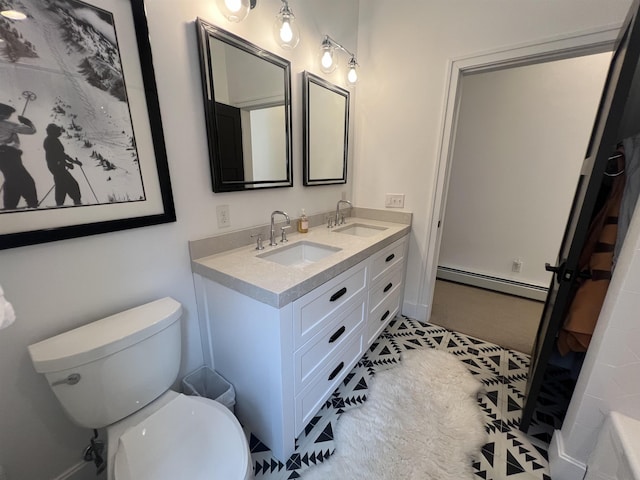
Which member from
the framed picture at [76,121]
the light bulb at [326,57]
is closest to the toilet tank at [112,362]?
the framed picture at [76,121]

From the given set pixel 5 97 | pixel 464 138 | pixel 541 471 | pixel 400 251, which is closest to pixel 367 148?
pixel 400 251

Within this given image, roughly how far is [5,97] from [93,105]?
20cm

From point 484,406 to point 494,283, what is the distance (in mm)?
1798

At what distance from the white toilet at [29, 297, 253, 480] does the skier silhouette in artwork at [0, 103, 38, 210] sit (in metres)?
0.46

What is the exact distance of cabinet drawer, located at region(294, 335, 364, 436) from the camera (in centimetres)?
119

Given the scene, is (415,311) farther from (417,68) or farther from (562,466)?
(417,68)

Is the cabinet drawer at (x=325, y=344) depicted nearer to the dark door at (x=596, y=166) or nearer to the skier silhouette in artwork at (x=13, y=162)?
the dark door at (x=596, y=166)

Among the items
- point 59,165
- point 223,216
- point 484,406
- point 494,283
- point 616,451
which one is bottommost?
point 484,406

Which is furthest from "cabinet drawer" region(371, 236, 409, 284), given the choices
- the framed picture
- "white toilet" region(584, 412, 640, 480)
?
the framed picture

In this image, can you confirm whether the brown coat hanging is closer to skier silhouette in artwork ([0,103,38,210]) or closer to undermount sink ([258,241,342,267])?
undermount sink ([258,241,342,267])

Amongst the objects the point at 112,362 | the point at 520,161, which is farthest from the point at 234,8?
the point at 520,161

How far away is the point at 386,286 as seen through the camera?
6.20 feet

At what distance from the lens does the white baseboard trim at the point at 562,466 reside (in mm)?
1070

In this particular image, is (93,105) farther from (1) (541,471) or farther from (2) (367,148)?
(1) (541,471)
